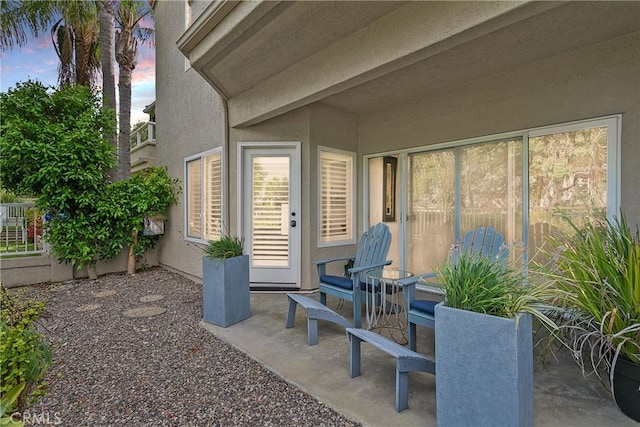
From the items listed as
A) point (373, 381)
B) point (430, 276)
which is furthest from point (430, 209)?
point (373, 381)

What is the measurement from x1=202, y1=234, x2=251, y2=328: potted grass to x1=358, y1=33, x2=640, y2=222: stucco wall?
115 inches

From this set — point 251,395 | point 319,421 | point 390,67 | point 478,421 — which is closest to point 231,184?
point 390,67

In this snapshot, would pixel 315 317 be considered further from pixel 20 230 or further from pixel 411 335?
pixel 20 230

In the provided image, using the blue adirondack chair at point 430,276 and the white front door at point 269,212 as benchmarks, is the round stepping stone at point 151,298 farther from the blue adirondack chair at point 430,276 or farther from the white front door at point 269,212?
the blue adirondack chair at point 430,276

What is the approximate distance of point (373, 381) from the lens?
2369 millimetres

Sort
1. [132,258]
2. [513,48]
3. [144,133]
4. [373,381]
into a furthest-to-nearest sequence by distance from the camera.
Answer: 1. [144,133]
2. [132,258]
3. [513,48]
4. [373,381]

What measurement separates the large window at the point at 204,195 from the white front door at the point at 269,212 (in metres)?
0.60

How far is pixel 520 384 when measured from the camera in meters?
1.60

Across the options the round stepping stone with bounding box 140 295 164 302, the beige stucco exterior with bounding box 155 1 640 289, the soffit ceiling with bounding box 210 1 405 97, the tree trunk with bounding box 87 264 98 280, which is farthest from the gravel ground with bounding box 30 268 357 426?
the soffit ceiling with bounding box 210 1 405 97

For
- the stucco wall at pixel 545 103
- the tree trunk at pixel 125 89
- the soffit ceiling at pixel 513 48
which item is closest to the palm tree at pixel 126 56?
the tree trunk at pixel 125 89

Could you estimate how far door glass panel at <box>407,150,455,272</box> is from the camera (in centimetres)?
451

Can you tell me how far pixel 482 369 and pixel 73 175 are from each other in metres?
6.34

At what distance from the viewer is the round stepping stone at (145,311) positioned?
4.04 m

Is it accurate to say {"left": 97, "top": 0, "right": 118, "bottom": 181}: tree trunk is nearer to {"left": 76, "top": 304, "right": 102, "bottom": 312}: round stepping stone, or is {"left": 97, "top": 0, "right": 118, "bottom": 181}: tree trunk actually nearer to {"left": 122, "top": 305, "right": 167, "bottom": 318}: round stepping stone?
{"left": 76, "top": 304, "right": 102, "bottom": 312}: round stepping stone
